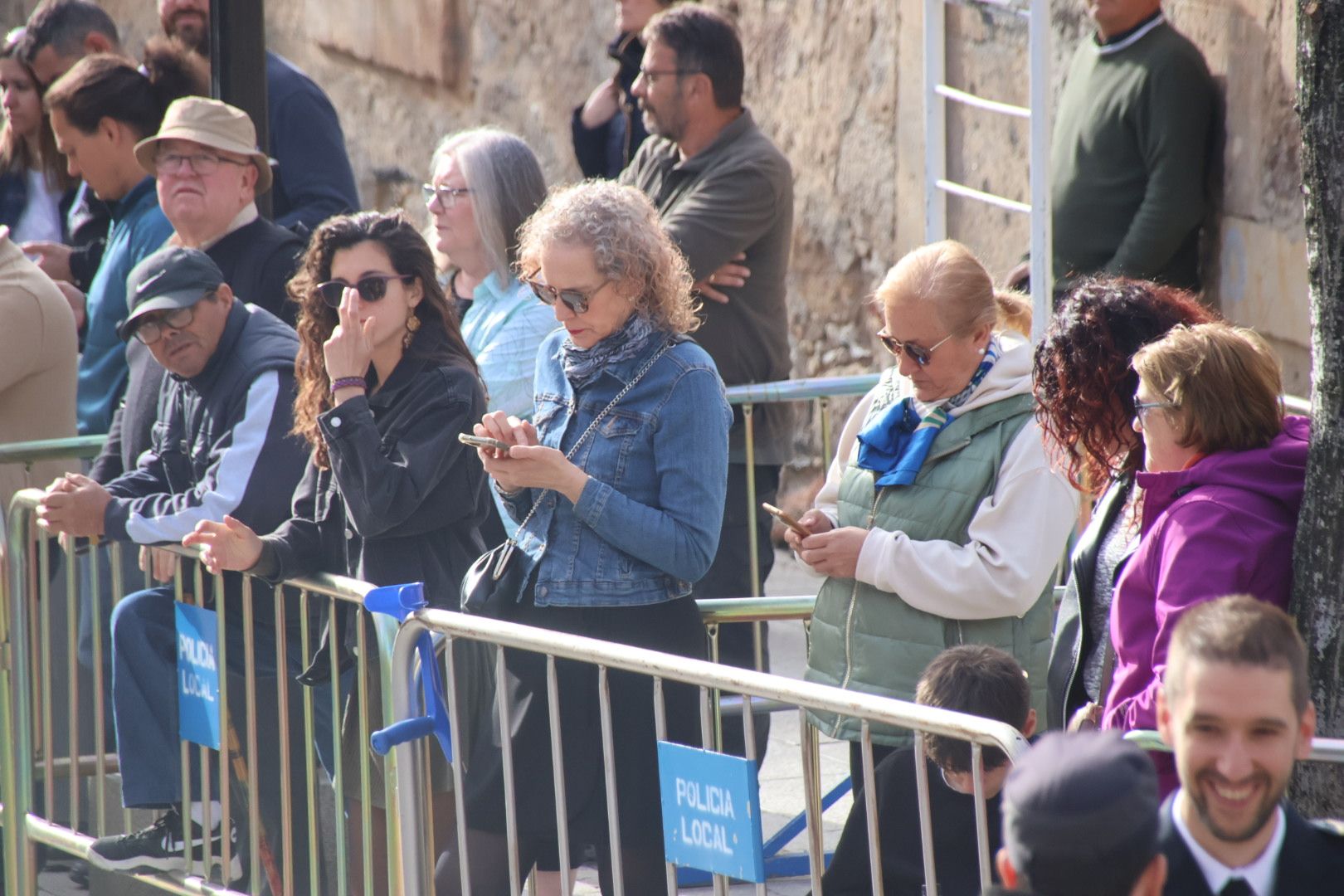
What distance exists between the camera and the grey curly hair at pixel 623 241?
3.45m

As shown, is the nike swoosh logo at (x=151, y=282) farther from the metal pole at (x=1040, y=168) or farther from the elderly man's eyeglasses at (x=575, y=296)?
the metal pole at (x=1040, y=168)

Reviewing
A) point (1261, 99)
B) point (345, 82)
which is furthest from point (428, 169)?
point (1261, 99)

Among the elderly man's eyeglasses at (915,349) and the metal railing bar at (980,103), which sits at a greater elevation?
the metal railing bar at (980,103)

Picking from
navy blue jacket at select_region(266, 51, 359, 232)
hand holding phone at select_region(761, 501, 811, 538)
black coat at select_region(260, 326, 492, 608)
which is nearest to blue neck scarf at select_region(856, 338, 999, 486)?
hand holding phone at select_region(761, 501, 811, 538)

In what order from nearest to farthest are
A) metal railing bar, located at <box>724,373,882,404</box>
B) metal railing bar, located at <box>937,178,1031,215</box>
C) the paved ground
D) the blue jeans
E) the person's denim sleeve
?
1. the person's denim sleeve
2. the blue jeans
3. the paved ground
4. metal railing bar, located at <box>724,373,882,404</box>
5. metal railing bar, located at <box>937,178,1031,215</box>

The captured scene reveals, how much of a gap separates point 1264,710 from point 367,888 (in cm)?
203

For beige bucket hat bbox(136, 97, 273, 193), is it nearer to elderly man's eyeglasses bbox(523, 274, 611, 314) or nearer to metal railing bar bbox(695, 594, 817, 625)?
elderly man's eyeglasses bbox(523, 274, 611, 314)

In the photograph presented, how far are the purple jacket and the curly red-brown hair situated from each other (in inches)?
10.7

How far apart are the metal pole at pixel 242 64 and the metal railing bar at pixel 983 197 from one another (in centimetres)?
235

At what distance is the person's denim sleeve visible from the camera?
3.32 metres

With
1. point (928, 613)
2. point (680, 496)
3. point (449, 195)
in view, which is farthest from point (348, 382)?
point (928, 613)

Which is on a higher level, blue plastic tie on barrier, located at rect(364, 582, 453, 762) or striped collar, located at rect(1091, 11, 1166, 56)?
striped collar, located at rect(1091, 11, 1166, 56)

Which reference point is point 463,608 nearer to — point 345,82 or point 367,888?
point 367,888

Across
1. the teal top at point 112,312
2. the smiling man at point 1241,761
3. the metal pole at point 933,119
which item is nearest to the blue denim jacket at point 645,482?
the smiling man at point 1241,761
